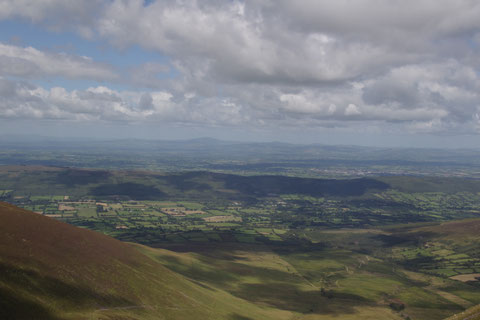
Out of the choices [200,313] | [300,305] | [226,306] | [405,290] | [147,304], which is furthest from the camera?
[405,290]

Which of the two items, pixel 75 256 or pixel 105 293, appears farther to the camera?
pixel 75 256

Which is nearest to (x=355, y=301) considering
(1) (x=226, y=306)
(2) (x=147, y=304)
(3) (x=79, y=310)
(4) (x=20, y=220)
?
(1) (x=226, y=306)

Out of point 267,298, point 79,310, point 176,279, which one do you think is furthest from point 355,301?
point 79,310

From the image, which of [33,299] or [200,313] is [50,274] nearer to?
[33,299]

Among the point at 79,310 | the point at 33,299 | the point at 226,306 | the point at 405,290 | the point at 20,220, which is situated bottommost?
the point at 405,290

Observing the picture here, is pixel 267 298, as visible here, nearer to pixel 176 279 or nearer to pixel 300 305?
pixel 300 305

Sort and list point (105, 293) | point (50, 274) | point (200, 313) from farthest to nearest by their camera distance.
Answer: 1. point (200, 313)
2. point (105, 293)
3. point (50, 274)

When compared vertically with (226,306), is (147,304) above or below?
above
